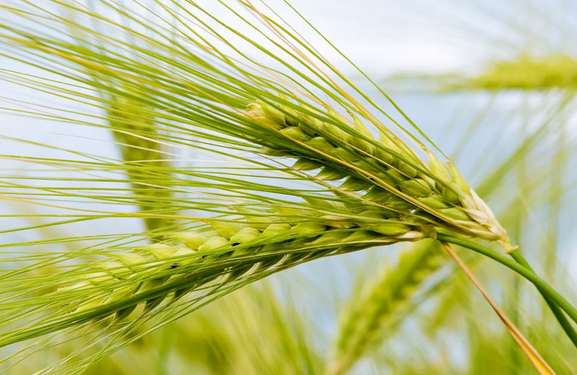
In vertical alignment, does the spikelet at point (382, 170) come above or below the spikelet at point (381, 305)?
above

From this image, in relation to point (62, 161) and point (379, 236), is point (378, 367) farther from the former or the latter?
point (62, 161)

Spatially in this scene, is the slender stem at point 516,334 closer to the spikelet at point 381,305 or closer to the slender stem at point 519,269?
the slender stem at point 519,269

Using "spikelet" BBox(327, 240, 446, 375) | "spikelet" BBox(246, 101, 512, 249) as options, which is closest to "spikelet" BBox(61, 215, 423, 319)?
"spikelet" BBox(246, 101, 512, 249)

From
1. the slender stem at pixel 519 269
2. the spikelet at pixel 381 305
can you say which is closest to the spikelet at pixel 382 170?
the slender stem at pixel 519 269

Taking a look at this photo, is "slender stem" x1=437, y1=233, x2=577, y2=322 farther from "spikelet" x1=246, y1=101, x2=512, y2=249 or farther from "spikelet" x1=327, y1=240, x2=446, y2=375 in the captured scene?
"spikelet" x1=327, y1=240, x2=446, y2=375

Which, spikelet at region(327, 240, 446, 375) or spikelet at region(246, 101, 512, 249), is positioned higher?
spikelet at region(246, 101, 512, 249)

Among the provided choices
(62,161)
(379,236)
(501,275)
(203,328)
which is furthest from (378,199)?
(203,328)

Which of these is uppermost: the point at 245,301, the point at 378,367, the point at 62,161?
the point at 62,161

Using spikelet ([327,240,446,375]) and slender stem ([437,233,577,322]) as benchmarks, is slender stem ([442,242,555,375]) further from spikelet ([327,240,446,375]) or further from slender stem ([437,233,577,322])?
spikelet ([327,240,446,375])

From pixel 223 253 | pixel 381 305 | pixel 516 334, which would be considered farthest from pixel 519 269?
pixel 381 305

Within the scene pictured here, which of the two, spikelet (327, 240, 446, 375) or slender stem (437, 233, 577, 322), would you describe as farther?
spikelet (327, 240, 446, 375)

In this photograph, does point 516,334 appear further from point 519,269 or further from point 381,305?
point 381,305
